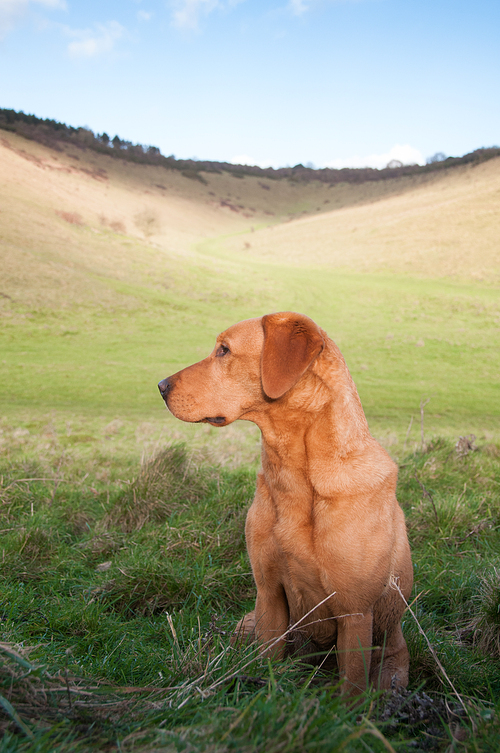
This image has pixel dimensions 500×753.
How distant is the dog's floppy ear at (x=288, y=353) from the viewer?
2371 millimetres

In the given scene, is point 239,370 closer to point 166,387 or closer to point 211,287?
point 166,387

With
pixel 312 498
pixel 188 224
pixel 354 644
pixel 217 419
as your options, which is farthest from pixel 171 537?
pixel 188 224

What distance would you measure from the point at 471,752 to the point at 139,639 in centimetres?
190

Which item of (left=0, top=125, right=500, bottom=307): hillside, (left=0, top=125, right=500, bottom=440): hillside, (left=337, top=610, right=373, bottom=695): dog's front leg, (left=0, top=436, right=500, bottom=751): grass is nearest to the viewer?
(left=0, top=436, right=500, bottom=751): grass

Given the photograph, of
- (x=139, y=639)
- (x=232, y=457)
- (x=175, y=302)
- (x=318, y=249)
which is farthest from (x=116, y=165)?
(x=139, y=639)

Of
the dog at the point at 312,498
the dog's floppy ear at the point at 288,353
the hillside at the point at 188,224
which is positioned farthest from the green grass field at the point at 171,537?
the dog's floppy ear at the point at 288,353

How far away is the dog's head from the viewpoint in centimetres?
244

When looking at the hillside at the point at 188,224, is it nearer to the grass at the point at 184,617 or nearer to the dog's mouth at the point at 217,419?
the grass at the point at 184,617

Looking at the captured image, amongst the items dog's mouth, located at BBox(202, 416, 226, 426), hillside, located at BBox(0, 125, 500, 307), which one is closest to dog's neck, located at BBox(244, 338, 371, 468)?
dog's mouth, located at BBox(202, 416, 226, 426)

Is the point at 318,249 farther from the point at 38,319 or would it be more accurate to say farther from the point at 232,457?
the point at 232,457

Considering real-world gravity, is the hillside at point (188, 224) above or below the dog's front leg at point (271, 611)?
above

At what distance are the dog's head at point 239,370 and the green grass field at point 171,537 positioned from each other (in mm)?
1102

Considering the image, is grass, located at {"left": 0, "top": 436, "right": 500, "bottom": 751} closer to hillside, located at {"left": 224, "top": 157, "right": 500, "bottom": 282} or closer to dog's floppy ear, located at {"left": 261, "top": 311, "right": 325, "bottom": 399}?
dog's floppy ear, located at {"left": 261, "top": 311, "right": 325, "bottom": 399}

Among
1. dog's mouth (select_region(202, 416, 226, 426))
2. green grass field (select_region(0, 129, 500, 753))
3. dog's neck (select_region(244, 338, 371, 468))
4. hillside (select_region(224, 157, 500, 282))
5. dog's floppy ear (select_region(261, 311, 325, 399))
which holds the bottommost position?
green grass field (select_region(0, 129, 500, 753))
